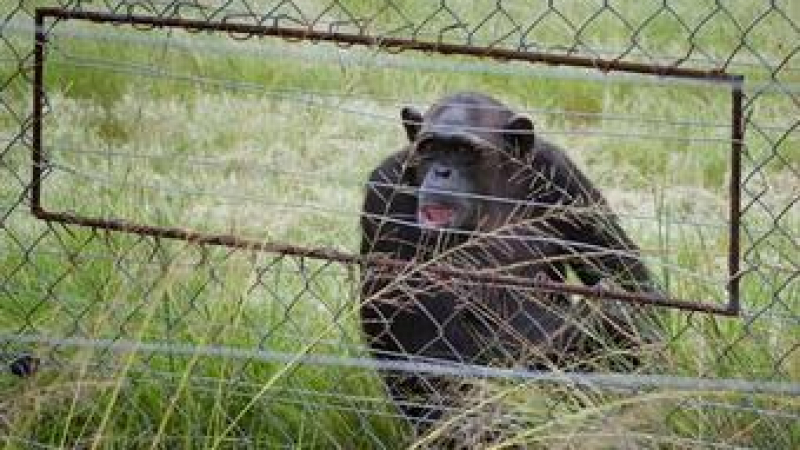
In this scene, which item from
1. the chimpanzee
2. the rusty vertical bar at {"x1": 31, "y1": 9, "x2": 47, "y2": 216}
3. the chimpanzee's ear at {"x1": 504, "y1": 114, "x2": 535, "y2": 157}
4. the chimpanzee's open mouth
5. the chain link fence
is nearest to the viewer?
the chain link fence

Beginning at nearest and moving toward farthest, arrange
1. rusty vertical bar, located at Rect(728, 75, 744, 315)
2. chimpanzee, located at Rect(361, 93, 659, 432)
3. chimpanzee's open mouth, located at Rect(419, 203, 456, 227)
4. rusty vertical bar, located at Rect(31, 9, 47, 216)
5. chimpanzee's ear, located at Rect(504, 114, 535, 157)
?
rusty vertical bar, located at Rect(728, 75, 744, 315) → rusty vertical bar, located at Rect(31, 9, 47, 216) → chimpanzee, located at Rect(361, 93, 659, 432) → chimpanzee's open mouth, located at Rect(419, 203, 456, 227) → chimpanzee's ear, located at Rect(504, 114, 535, 157)

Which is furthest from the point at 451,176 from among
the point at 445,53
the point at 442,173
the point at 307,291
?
the point at 445,53

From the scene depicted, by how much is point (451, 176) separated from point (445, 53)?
125cm

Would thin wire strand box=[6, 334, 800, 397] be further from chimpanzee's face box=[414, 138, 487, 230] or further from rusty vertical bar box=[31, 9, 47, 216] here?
chimpanzee's face box=[414, 138, 487, 230]

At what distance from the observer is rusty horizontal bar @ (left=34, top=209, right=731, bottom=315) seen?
11.6 ft

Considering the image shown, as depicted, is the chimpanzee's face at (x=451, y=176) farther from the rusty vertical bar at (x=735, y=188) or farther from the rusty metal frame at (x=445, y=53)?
the rusty vertical bar at (x=735, y=188)

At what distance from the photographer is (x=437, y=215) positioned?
4773 mm

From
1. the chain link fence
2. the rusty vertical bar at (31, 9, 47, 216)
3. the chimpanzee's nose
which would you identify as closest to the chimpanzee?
the chimpanzee's nose

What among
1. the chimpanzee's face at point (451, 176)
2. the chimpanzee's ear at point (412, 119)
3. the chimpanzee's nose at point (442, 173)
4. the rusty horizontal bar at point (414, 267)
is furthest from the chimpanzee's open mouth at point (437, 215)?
the rusty horizontal bar at point (414, 267)

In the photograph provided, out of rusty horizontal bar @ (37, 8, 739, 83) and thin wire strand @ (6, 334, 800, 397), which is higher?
rusty horizontal bar @ (37, 8, 739, 83)

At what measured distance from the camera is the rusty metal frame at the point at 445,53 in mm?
3506

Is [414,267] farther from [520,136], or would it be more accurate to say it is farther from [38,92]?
[520,136]

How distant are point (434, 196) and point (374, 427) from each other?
2.79ft

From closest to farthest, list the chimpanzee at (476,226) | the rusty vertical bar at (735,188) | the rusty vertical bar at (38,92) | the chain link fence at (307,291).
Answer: the rusty vertical bar at (735,188) → the chain link fence at (307,291) → the rusty vertical bar at (38,92) → the chimpanzee at (476,226)
